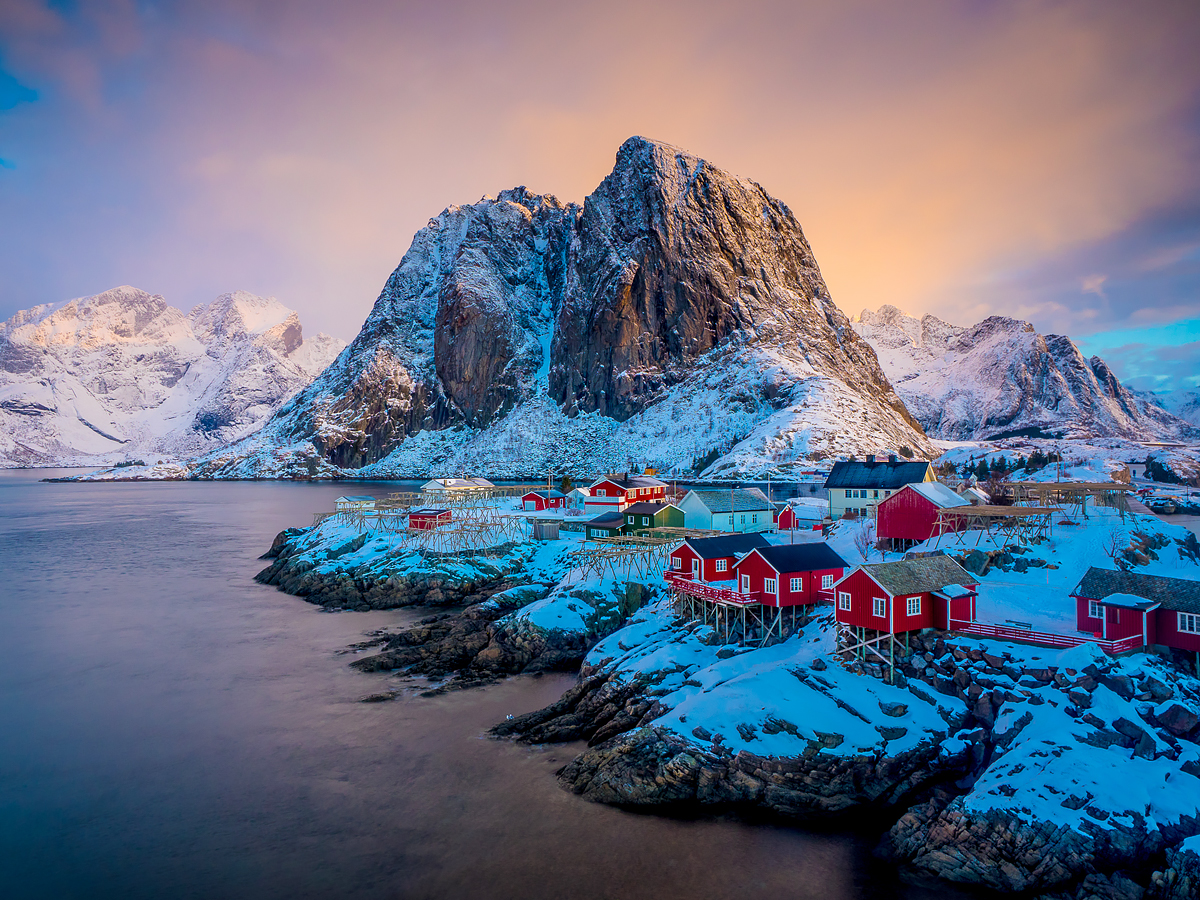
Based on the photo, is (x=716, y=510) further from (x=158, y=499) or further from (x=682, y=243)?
(x=158, y=499)

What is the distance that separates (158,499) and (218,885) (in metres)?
164

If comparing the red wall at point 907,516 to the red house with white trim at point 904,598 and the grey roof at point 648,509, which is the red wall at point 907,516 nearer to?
the red house with white trim at point 904,598

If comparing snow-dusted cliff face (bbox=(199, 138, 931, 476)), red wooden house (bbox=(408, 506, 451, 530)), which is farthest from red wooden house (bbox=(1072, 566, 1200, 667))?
snow-dusted cliff face (bbox=(199, 138, 931, 476))

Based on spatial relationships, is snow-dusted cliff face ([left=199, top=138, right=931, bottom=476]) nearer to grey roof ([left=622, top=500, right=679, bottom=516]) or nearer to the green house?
grey roof ([left=622, top=500, right=679, bottom=516])

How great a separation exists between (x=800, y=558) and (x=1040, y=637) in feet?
34.8

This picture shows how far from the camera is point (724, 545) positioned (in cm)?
3631

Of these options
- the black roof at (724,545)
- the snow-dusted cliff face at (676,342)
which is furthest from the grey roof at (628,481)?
the snow-dusted cliff face at (676,342)

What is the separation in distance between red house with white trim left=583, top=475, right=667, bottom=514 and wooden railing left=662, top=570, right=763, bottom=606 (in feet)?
102

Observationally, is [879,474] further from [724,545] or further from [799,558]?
[799,558]

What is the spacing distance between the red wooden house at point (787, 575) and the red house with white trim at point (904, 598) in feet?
13.6

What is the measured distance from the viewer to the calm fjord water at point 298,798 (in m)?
18.0

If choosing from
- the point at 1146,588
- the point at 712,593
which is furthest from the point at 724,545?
the point at 1146,588

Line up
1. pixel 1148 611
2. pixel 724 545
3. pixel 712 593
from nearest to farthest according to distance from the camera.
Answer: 1. pixel 1148 611
2. pixel 712 593
3. pixel 724 545

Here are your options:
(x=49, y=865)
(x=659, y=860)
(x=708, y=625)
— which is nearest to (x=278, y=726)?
(x=49, y=865)
